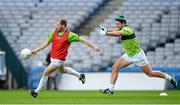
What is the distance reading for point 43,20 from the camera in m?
32.1

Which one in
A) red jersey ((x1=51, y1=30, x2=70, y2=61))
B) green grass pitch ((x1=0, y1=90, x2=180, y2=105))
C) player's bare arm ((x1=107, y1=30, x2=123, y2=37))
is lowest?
green grass pitch ((x1=0, y1=90, x2=180, y2=105))

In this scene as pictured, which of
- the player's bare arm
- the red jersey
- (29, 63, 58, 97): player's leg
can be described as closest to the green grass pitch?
(29, 63, 58, 97): player's leg

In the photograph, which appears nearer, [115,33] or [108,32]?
[108,32]

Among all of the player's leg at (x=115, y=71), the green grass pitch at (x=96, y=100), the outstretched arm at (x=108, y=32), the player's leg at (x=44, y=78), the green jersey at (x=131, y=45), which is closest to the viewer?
the green grass pitch at (x=96, y=100)

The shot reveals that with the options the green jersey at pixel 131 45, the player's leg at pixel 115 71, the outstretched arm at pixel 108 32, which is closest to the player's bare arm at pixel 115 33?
A: the outstretched arm at pixel 108 32

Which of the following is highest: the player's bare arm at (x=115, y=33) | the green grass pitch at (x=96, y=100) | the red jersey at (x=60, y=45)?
the player's bare arm at (x=115, y=33)

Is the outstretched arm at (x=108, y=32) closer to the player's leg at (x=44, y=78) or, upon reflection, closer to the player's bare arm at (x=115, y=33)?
the player's bare arm at (x=115, y=33)

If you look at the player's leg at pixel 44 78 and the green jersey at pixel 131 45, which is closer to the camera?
the player's leg at pixel 44 78

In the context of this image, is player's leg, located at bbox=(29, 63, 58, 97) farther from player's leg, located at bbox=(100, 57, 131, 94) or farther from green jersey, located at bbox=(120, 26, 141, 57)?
green jersey, located at bbox=(120, 26, 141, 57)

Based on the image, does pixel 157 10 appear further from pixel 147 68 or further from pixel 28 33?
pixel 147 68

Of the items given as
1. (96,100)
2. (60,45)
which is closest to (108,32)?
(60,45)

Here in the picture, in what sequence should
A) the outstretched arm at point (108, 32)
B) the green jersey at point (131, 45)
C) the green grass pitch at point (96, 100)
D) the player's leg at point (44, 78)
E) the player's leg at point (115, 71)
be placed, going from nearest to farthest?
the green grass pitch at point (96, 100) < the outstretched arm at point (108, 32) < the player's leg at point (44, 78) < the player's leg at point (115, 71) < the green jersey at point (131, 45)

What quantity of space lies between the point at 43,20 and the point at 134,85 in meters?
6.74

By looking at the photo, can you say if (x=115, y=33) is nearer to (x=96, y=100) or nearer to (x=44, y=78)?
(x=96, y=100)
